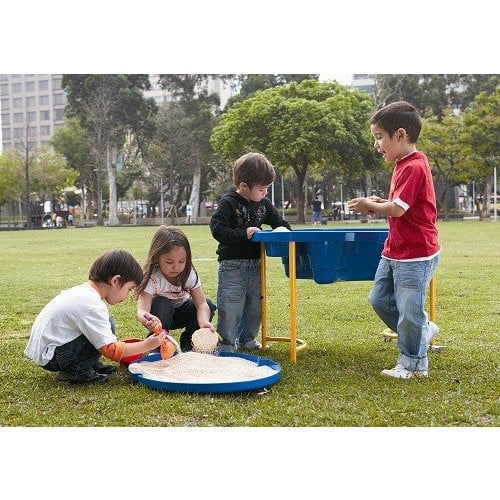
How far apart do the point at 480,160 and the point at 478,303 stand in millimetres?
16949

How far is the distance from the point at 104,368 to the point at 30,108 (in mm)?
9509

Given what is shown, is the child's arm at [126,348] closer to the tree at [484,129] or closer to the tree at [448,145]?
the tree at [484,129]

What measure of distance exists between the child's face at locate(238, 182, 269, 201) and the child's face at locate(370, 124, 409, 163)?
632 mm

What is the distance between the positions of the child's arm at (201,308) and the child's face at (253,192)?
19.9 inches

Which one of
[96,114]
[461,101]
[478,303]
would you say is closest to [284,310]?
[478,303]

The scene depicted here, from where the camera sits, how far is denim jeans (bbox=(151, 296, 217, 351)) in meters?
3.25

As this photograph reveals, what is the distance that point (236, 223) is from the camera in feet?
11.3

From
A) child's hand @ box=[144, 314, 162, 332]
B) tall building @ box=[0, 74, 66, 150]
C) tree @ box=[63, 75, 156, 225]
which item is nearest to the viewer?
child's hand @ box=[144, 314, 162, 332]

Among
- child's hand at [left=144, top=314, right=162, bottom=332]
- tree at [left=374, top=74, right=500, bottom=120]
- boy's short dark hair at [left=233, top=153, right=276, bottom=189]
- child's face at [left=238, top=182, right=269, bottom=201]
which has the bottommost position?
child's hand at [left=144, top=314, right=162, bottom=332]

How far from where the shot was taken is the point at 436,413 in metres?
2.45

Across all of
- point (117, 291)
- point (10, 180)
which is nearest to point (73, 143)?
point (10, 180)

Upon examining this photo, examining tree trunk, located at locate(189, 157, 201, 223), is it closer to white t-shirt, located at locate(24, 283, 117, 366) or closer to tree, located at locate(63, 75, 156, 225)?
tree, located at locate(63, 75, 156, 225)

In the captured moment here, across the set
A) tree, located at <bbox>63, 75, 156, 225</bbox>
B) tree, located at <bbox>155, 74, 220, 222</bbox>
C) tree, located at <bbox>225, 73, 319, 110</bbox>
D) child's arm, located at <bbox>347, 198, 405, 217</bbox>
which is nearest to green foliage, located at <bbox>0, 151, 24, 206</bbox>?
tree, located at <bbox>63, 75, 156, 225</bbox>

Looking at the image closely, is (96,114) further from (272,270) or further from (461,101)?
(461,101)
